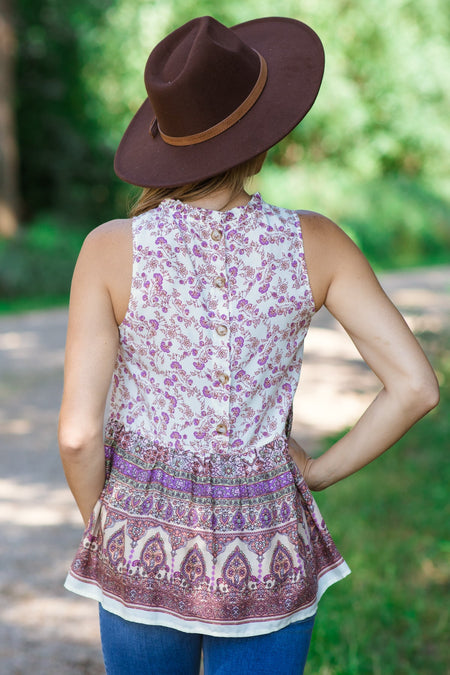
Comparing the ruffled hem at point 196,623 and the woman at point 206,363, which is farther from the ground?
the woman at point 206,363

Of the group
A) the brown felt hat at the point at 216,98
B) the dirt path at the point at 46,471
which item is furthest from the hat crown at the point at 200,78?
the dirt path at the point at 46,471

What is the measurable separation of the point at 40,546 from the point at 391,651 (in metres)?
1.95

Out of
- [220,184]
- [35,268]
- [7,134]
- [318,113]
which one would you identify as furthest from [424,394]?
[318,113]

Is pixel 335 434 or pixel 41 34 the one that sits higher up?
pixel 41 34

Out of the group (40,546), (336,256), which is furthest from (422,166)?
(336,256)

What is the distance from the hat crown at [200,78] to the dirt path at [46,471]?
7.69 ft

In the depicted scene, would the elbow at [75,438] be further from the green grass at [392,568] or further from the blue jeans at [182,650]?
the green grass at [392,568]

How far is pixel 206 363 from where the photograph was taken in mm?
1570

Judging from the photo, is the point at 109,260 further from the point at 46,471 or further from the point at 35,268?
the point at 35,268

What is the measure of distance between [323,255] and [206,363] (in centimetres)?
30

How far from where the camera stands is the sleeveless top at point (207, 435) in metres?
1.55

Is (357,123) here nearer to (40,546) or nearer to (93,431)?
(40,546)

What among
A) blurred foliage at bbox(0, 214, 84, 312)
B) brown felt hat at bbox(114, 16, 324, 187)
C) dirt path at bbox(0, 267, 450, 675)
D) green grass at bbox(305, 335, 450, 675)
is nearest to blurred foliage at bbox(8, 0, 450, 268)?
blurred foliage at bbox(0, 214, 84, 312)

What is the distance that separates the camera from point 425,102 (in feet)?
76.5
